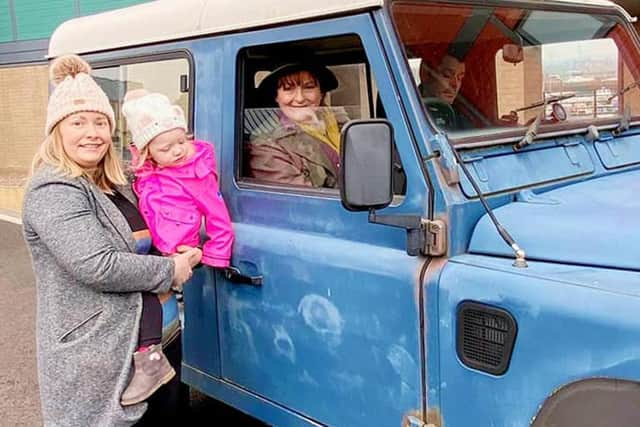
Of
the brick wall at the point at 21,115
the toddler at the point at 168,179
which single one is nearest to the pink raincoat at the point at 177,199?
the toddler at the point at 168,179

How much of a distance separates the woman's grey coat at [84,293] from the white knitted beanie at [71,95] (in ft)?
0.67

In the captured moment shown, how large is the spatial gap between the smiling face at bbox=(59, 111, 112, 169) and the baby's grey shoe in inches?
27.5

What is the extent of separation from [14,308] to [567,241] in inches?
218

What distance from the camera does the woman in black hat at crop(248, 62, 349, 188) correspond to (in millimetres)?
2684

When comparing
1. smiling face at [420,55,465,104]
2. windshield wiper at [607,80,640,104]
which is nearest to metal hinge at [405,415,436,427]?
smiling face at [420,55,465,104]

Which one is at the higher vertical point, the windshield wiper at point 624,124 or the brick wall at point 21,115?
the brick wall at point 21,115

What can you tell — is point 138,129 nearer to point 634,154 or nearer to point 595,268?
point 595,268

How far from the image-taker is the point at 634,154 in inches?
113

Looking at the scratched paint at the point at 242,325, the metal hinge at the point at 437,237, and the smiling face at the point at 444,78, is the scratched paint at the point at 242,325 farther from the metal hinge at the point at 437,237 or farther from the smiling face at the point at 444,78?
the smiling face at the point at 444,78

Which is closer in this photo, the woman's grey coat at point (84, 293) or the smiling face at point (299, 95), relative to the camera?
the woman's grey coat at point (84, 293)

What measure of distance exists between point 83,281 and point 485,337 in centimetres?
132

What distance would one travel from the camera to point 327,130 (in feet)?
8.85

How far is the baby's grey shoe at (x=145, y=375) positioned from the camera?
8.43ft

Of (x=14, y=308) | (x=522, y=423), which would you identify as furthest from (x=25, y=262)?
(x=522, y=423)
